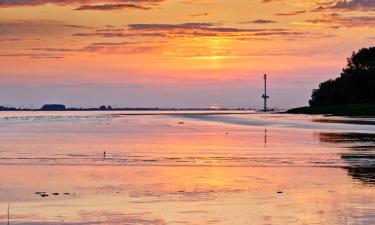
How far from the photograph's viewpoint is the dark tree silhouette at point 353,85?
495ft

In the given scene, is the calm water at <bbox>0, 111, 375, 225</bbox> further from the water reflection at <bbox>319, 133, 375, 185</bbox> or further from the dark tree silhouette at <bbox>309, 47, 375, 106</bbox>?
the dark tree silhouette at <bbox>309, 47, 375, 106</bbox>

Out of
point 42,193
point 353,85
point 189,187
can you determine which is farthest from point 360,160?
point 353,85

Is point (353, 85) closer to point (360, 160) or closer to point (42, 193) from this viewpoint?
point (360, 160)

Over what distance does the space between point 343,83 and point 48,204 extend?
14486 cm

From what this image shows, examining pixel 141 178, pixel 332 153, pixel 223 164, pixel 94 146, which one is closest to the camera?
pixel 141 178

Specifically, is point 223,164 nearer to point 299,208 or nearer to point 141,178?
point 141,178

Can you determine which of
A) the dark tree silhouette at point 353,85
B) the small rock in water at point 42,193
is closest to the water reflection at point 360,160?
the small rock in water at point 42,193

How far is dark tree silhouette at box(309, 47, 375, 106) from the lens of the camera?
151 meters

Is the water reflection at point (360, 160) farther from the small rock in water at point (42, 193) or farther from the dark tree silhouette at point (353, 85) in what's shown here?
the dark tree silhouette at point (353, 85)

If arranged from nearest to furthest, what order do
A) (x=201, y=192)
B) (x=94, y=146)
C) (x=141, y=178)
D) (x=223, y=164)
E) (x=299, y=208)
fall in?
1. (x=299, y=208)
2. (x=201, y=192)
3. (x=141, y=178)
4. (x=223, y=164)
5. (x=94, y=146)

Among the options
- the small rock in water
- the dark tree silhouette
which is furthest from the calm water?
the dark tree silhouette

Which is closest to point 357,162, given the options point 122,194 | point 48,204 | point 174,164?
point 174,164

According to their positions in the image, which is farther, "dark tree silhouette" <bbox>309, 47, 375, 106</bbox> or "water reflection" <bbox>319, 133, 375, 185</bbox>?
"dark tree silhouette" <bbox>309, 47, 375, 106</bbox>

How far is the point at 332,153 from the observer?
35938 millimetres
